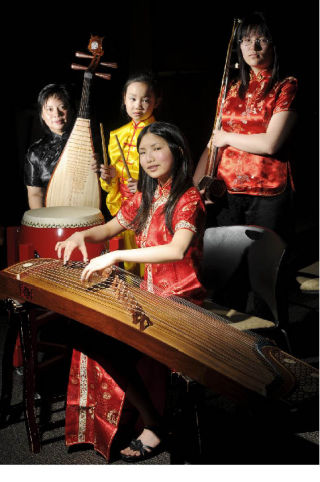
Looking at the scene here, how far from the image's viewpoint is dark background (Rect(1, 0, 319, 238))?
7.70 feet

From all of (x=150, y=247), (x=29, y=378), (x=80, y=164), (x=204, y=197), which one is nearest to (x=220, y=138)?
(x=204, y=197)

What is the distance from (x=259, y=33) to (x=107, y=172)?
93 cm

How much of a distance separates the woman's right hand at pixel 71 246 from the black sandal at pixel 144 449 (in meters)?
0.78

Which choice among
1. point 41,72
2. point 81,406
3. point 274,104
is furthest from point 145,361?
point 41,72

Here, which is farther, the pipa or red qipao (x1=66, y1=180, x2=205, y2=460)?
the pipa

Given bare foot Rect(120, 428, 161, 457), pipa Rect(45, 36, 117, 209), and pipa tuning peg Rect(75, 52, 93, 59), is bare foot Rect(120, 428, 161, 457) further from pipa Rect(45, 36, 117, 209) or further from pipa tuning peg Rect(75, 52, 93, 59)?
pipa tuning peg Rect(75, 52, 93, 59)

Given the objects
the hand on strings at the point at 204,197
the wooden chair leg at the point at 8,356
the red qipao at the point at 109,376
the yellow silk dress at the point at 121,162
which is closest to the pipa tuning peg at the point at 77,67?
the yellow silk dress at the point at 121,162

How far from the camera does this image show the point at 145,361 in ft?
6.95

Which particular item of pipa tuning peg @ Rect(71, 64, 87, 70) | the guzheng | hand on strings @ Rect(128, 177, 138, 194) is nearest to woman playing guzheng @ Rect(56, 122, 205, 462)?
the guzheng

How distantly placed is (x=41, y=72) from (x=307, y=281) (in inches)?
103

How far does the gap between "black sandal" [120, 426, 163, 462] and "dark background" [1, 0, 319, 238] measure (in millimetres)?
1207

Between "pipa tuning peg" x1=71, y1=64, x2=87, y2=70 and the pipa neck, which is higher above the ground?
"pipa tuning peg" x1=71, y1=64, x2=87, y2=70

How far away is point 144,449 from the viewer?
6.73 ft

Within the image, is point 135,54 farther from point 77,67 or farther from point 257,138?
point 257,138
